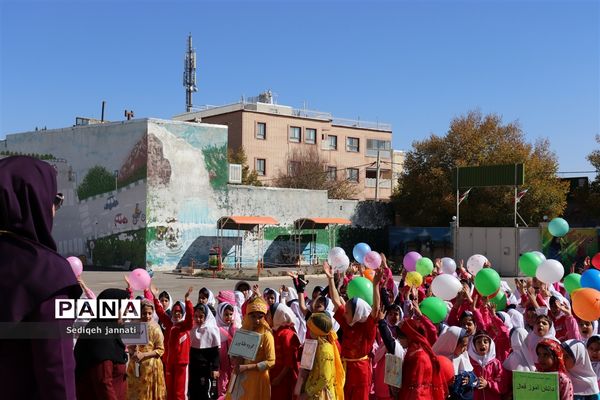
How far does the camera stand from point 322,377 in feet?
19.2

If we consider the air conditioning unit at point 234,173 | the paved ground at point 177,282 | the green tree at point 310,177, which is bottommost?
the paved ground at point 177,282

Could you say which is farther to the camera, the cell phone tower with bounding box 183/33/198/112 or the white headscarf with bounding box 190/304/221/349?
the cell phone tower with bounding box 183/33/198/112

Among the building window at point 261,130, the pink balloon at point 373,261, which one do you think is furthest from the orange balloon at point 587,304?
the building window at point 261,130

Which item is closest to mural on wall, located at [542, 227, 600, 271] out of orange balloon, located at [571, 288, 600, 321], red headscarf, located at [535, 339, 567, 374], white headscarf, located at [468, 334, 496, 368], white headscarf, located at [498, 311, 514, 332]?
white headscarf, located at [498, 311, 514, 332]

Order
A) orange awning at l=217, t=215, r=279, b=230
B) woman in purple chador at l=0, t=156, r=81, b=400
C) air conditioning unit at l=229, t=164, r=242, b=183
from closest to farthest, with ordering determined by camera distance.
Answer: woman in purple chador at l=0, t=156, r=81, b=400 → orange awning at l=217, t=215, r=279, b=230 → air conditioning unit at l=229, t=164, r=242, b=183

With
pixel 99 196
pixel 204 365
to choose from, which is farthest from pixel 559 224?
pixel 99 196

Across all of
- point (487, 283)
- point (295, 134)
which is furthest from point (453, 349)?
point (295, 134)

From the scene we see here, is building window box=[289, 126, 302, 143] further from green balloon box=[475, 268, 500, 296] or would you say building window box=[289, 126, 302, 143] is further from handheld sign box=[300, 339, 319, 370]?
handheld sign box=[300, 339, 319, 370]

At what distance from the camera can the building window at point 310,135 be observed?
185 ft

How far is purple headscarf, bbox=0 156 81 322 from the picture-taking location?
2352 millimetres

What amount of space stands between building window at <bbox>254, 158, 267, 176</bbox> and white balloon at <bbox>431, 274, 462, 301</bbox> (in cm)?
4417

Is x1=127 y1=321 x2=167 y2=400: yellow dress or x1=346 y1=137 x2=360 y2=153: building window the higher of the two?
x1=346 y1=137 x2=360 y2=153: building window

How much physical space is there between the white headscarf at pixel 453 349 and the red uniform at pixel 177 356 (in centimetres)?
297

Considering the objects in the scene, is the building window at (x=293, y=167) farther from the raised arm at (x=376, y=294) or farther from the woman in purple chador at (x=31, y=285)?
the woman in purple chador at (x=31, y=285)
